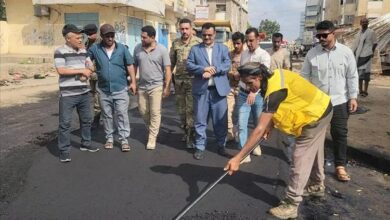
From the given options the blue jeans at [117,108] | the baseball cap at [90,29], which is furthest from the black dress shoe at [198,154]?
the baseball cap at [90,29]

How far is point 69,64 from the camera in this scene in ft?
16.5

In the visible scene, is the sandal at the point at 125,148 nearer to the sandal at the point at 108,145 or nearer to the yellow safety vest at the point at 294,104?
the sandal at the point at 108,145

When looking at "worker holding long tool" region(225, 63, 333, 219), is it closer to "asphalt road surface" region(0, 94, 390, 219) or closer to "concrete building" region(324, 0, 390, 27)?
"asphalt road surface" region(0, 94, 390, 219)

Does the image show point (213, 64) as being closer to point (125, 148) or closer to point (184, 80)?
point (184, 80)

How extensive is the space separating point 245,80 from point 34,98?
905 centimetres

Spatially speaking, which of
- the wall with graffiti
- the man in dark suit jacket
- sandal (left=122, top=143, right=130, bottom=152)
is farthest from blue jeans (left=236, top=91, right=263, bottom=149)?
the wall with graffiti

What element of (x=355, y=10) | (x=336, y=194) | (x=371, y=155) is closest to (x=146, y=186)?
(x=336, y=194)

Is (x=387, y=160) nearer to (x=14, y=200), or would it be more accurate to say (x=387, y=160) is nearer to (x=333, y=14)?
(x=14, y=200)

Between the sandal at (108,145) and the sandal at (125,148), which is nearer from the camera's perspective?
the sandal at (125,148)

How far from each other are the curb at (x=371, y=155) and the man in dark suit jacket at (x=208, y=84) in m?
1.92

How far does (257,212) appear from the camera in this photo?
3619 millimetres

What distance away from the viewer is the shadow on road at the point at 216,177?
4.01 m

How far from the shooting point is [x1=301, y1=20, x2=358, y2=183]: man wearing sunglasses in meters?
4.23

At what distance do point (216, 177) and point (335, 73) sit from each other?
177 cm
